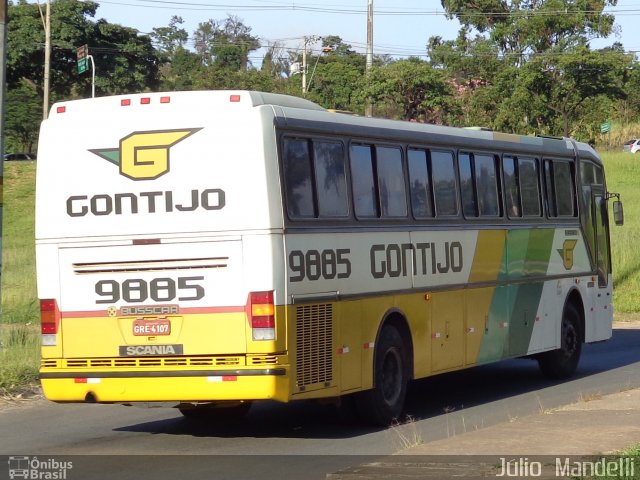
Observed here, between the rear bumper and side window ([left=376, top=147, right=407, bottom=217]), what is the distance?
279 cm

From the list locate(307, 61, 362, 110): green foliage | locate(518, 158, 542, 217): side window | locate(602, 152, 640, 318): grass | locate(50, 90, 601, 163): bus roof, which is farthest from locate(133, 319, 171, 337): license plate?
locate(307, 61, 362, 110): green foliage

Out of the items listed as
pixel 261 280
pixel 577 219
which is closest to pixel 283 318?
pixel 261 280

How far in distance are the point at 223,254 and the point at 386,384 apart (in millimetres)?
2720

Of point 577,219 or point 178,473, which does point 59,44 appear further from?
point 178,473

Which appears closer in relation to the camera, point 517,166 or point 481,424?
point 481,424

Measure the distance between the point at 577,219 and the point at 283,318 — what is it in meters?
8.25

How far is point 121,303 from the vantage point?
11.3 meters

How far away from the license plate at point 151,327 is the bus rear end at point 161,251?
0.01 m

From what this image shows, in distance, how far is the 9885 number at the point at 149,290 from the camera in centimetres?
1110

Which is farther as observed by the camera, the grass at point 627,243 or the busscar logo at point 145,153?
the grass at point 627,243

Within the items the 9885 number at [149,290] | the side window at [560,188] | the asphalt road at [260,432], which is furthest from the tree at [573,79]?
the 9885 number at [149,290]

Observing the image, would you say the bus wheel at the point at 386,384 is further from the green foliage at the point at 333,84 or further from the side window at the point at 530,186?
the green foliage at the point at 333,84

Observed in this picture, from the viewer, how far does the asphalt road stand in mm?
10133

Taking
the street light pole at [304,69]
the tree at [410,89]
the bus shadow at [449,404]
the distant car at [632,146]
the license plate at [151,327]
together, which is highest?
the street light pole at [304,69]
